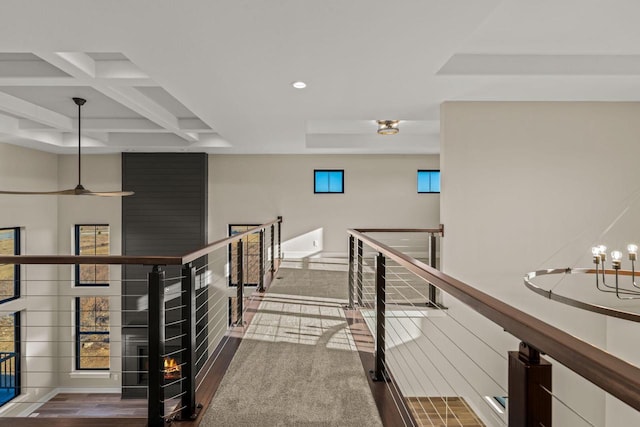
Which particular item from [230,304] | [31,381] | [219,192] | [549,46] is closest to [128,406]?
[31,381]

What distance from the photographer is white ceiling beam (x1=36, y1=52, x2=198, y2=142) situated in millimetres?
3010

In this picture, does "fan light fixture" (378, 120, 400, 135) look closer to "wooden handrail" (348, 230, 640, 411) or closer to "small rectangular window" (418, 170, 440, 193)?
"small rectangular window" (418, 170, 440, 193)

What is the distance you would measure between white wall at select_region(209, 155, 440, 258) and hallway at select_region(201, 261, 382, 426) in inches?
145

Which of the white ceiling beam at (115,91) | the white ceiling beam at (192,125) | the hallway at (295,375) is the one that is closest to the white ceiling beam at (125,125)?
the white ceiling beam at (192,125)

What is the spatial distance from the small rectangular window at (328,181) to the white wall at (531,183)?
399 centimetres

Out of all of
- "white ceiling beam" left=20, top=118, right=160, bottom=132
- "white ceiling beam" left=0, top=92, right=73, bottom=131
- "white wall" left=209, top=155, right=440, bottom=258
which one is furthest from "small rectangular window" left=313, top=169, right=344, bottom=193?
"white ceiling beam" left=0, top=92, right=73, bottom=131

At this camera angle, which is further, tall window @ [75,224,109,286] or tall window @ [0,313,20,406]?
tall window @ [75,224,109,286]

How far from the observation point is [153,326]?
180 cm

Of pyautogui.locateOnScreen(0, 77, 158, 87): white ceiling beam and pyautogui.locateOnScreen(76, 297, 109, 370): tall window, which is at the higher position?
pyautogui.locateOnScreen(0, 77, 158, 87): white ceiling beam

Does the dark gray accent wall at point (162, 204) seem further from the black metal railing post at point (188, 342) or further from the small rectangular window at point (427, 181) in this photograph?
the black metal railing post at point (188, 342)

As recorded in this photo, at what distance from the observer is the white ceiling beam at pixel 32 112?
4.41 meters

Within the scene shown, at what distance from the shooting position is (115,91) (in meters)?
3.86

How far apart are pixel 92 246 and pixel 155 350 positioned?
7.35m

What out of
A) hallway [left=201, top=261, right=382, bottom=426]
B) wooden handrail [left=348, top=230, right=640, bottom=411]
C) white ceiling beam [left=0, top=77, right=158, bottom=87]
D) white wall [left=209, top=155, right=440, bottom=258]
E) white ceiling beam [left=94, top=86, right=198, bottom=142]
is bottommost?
hallway [left=201, top=261, right=382, bottom=426]
